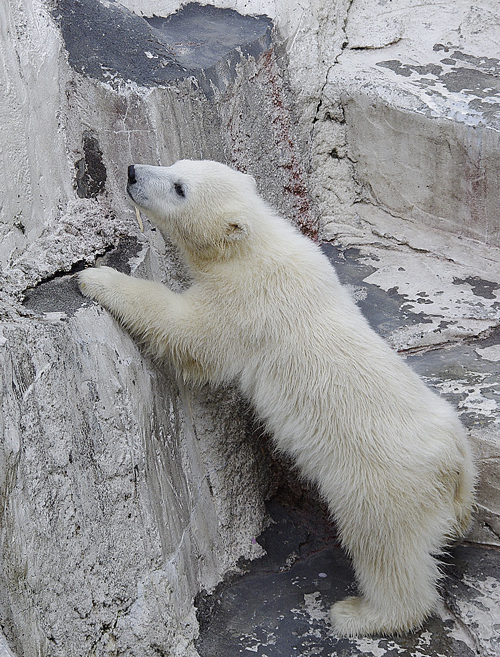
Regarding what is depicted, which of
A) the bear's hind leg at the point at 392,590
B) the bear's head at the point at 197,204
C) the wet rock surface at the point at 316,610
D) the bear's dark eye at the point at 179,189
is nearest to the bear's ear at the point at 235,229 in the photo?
the bear's head at the point at 197,204

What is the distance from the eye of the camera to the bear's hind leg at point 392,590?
2.42 meters

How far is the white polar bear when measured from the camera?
2396 millimetres

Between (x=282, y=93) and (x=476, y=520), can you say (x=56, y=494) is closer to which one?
(x=476, y=520)

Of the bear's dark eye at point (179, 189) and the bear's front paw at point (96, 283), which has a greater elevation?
→ the bear's dark eye at point (179, 189)

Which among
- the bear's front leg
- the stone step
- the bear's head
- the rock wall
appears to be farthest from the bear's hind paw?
the stone step

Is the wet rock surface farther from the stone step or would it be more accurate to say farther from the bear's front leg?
the stone step

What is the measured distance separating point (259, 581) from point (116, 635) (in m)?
0.84

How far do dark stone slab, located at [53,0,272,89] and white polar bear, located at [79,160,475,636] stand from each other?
0.60 metres

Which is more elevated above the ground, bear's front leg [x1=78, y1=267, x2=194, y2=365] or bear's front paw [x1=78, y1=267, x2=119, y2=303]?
bear's front paw [x1=78, y1=267, x2=119, y2=303]

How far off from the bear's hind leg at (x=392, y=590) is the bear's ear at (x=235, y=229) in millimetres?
1214

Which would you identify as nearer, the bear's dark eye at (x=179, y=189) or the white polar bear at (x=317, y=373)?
the white polar bear at (x=317, y=373)

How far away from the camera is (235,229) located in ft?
8.43

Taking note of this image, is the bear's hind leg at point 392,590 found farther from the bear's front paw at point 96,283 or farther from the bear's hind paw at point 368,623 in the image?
the bear's front paw at point 96,283

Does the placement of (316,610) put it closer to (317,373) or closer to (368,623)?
(368,623)
